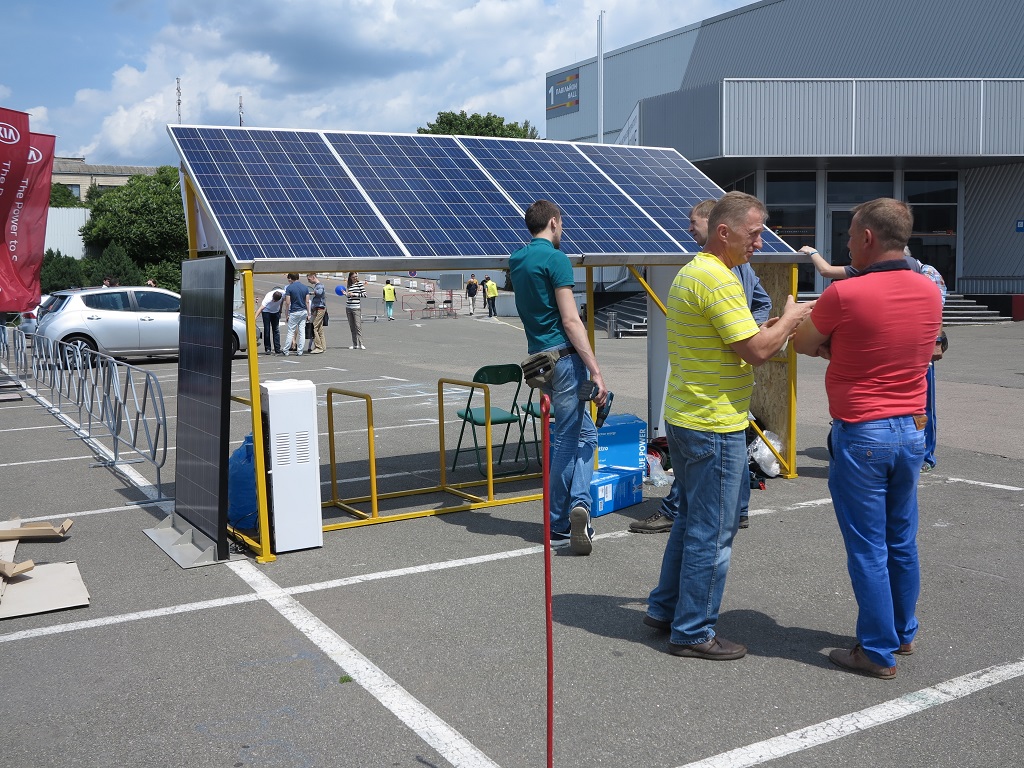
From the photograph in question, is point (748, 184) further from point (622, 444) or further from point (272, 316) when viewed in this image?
point (622, 444)

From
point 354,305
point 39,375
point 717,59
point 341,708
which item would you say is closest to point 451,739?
point 341,708

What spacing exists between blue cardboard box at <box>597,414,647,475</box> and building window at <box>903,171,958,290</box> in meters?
25.5

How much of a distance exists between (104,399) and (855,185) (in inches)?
1013

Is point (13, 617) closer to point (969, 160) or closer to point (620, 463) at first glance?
point (620, 463)

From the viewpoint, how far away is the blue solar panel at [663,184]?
8.30 meters

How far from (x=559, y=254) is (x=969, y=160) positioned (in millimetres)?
26920

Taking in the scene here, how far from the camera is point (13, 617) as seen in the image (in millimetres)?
5160

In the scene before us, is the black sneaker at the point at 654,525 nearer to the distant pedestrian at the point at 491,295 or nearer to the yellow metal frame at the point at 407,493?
the yellow metal frame at the point at 407,493

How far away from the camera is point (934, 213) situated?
30.0m

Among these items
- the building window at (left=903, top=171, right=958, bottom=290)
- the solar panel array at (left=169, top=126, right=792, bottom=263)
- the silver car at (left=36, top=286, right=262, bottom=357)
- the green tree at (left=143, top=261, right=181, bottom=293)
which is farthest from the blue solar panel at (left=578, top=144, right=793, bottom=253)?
the green tree at (left=143, top=261, right=181, bottom=293)

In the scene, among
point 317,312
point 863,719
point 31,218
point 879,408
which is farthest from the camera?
point 317,312

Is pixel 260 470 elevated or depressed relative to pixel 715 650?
elevated

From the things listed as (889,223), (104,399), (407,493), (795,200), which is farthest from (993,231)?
(889,223)

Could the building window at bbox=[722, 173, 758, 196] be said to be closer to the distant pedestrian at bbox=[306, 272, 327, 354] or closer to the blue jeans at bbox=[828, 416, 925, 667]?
the distant pedestrian at bbox=[306, 272, 327, 354]
